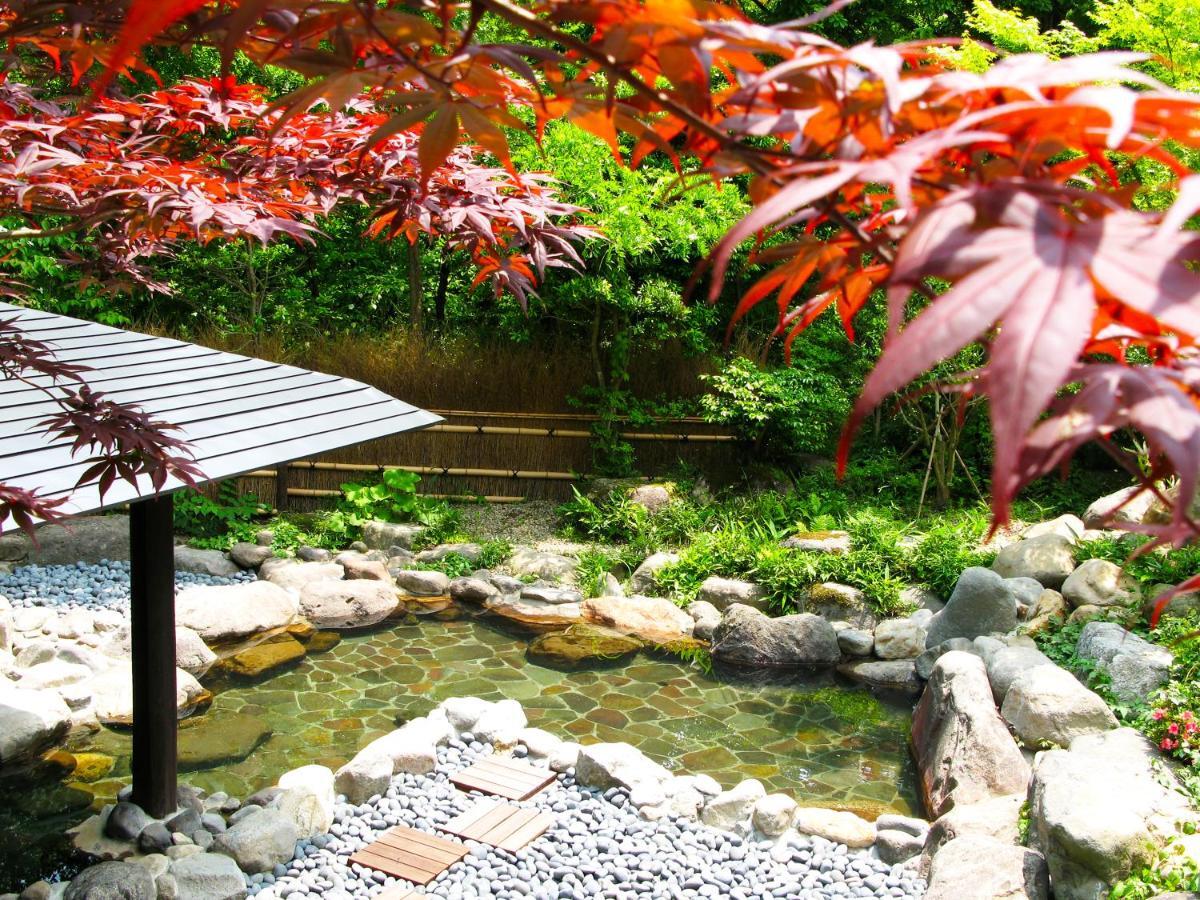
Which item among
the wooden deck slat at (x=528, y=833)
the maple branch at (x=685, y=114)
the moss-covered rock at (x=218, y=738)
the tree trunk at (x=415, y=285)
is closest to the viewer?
the maple branch at (x=685, y=114)

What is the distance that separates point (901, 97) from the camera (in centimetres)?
68

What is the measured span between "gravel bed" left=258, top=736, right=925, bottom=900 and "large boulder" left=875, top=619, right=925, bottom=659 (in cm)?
260

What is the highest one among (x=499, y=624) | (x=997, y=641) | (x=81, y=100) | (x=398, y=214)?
(x=81, y=100)

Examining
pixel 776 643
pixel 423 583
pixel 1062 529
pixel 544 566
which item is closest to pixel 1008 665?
pixel 776 643

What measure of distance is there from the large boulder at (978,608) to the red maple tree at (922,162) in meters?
5.94

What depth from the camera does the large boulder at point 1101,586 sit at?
6164 millimetres

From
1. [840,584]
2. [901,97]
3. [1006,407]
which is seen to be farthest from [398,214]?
[840,584]

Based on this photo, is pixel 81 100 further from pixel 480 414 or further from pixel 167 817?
pixel 480 414

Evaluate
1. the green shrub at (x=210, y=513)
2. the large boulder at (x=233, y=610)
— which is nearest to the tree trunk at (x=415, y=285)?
the green shrub at (x=210, y=513)

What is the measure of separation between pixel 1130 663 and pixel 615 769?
266cm

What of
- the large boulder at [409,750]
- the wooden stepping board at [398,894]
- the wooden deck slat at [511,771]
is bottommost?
the wooden deck slat at [511,771]

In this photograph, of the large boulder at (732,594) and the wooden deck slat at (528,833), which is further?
the large boulder at (732,594)

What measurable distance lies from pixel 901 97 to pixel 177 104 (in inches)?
102

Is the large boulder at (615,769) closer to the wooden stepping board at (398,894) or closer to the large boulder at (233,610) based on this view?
the wooden stepping board at (398,894)
